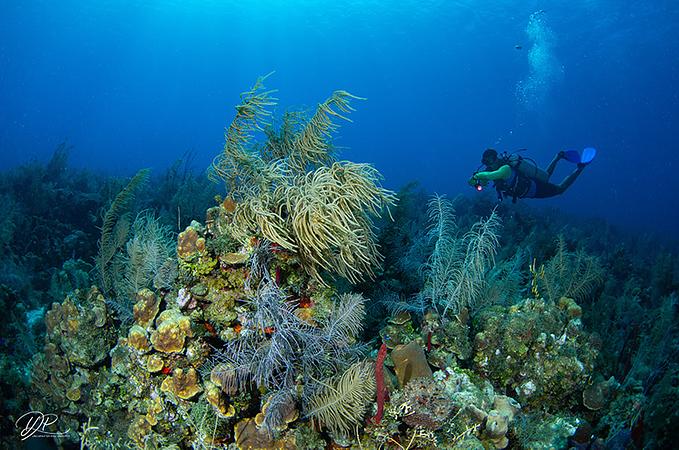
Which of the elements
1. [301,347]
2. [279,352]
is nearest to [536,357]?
[301,347]

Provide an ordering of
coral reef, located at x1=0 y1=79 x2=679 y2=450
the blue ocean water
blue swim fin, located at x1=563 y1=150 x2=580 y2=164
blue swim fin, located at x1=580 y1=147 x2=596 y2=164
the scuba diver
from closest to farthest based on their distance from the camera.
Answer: coral reef, located at x1=0 y1=79 x2=679 y2=450 → the scuba diver → blue swim fin, located at x1=580 y1=147 x2=596 y2=164 → blue swim fin, located at x1=563 y1=150 x2=580 y2=164 → the blue ocean water

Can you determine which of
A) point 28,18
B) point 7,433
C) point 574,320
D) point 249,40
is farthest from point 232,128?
point 249,40

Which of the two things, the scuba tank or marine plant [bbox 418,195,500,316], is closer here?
marine plant [bbox 418,195,500,316]

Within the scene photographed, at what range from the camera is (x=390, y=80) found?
125 m

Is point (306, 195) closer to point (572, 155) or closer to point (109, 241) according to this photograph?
point (109, 241)

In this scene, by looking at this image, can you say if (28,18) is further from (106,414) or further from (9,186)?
(106,414)

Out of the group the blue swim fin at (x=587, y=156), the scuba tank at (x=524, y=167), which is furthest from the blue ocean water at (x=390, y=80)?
the scuba tank at (x=524, y=167)

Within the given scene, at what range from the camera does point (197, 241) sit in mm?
3180

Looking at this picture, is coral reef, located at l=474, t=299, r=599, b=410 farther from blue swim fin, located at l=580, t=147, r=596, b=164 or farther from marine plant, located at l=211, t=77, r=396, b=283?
blue swim fin, located at l=580, t=147, r=596, b=164

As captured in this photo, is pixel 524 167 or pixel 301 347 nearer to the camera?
pixel 301 347

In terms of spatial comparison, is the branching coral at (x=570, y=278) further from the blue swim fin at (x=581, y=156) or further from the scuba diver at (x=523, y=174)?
the blue swim fin at (x=581, y=156)

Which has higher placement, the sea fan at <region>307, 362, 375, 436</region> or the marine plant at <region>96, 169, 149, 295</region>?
the marine plant at <region>96, 169, 149, 295</region>

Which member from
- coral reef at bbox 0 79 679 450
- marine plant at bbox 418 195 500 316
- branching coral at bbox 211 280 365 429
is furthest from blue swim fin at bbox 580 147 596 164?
branching coral at bbox 211 280 365 429

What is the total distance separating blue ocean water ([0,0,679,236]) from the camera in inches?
2156
